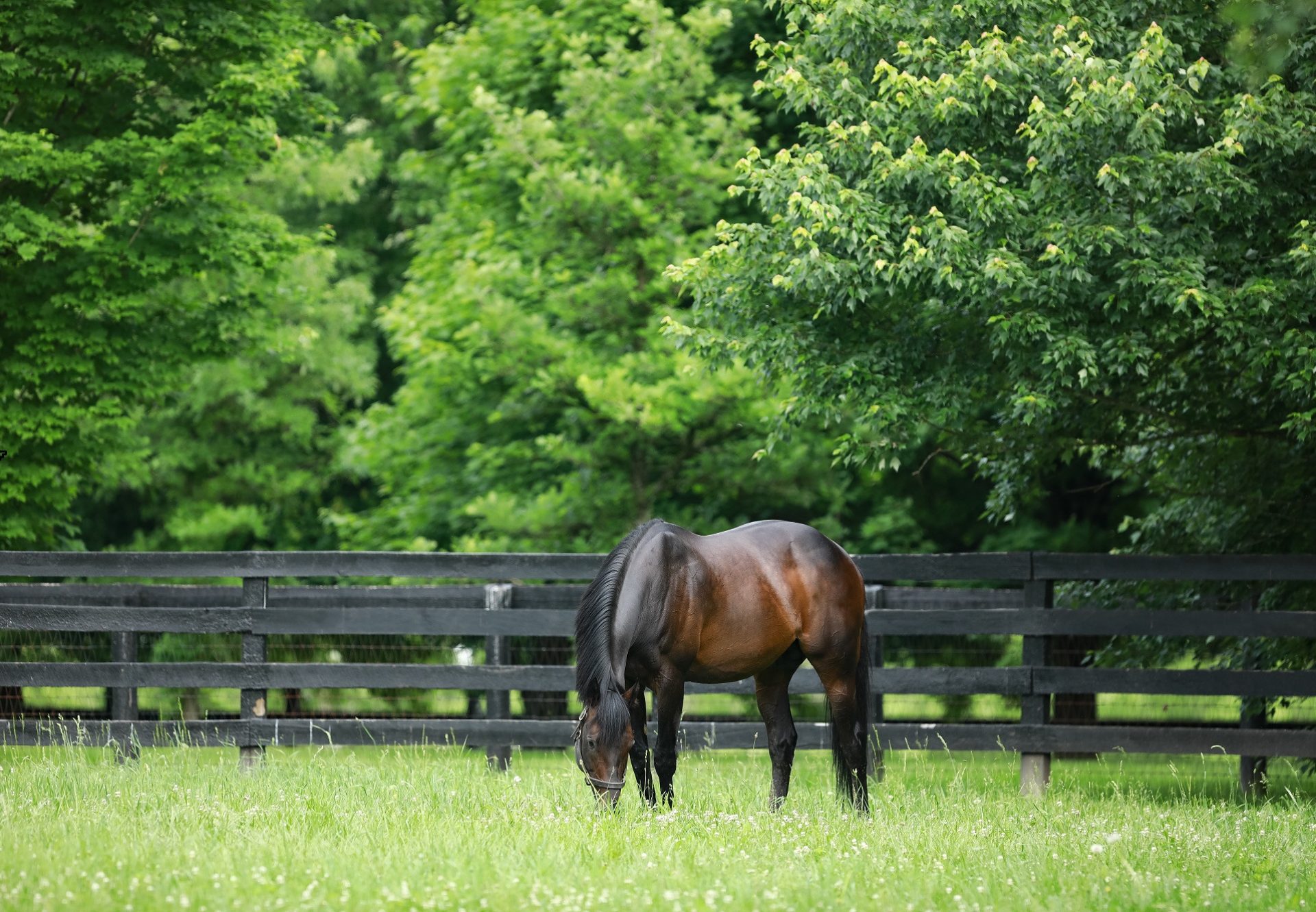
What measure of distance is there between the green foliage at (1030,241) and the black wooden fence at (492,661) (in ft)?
3.40

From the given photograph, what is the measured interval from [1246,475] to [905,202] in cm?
340

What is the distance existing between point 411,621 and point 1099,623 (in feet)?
14.8

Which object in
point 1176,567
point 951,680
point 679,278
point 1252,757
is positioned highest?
point 679,278

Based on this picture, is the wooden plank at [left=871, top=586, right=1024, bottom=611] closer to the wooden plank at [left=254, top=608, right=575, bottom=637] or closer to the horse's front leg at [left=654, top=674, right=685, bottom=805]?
the wooden plank at [left=254, top=608, right=575, bottom=637]

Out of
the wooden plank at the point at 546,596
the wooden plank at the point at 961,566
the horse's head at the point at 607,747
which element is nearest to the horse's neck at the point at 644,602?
the horse's head at the point at 607,747

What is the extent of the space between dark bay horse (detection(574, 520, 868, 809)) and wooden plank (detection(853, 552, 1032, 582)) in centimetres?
149

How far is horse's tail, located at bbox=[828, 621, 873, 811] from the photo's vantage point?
7.17m

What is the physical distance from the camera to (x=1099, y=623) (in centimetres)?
868

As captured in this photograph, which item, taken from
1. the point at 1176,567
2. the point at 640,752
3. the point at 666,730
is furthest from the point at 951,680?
the point at 640,752

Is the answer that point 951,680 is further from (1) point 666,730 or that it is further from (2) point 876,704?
(1) point 666,730

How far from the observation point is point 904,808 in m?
7.20

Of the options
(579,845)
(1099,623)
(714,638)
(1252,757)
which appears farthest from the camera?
(1252,757)

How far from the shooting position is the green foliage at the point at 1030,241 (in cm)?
775

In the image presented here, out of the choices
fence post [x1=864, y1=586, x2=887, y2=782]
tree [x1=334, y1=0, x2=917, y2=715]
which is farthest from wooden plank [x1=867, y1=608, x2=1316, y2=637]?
tree [x1=334, y1=0, x2=917, y2=715]
